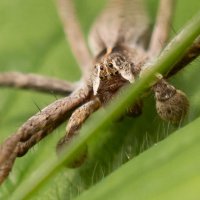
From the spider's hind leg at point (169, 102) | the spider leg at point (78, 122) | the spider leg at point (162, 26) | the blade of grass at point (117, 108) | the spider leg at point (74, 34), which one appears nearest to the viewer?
the blade of grass at point (117, 108)

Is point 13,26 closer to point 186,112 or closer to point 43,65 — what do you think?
point 43,65

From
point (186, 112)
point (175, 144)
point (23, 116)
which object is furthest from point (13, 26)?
point (175, 144)

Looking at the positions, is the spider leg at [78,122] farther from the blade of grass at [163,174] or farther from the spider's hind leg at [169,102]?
the blade of grass at [163,174]

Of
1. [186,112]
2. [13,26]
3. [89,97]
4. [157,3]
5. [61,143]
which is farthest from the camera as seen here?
[13,26]

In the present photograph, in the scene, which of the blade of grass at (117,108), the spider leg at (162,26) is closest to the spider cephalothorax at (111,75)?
the spider leg at (162,26)

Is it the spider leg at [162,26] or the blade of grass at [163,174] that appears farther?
the spider leg at [162,26]

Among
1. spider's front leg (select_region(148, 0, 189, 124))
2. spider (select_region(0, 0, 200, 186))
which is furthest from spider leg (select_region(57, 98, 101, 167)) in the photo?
spider's front leg (select_region(148, 0, 189, 124))

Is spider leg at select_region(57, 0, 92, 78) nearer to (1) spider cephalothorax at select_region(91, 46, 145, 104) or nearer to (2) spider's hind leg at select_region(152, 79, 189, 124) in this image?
(1) spider cephalothorax at select_region(91, 46, 145, 104)

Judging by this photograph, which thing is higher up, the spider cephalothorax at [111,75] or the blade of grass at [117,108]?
the blade of grass at [117,108]
